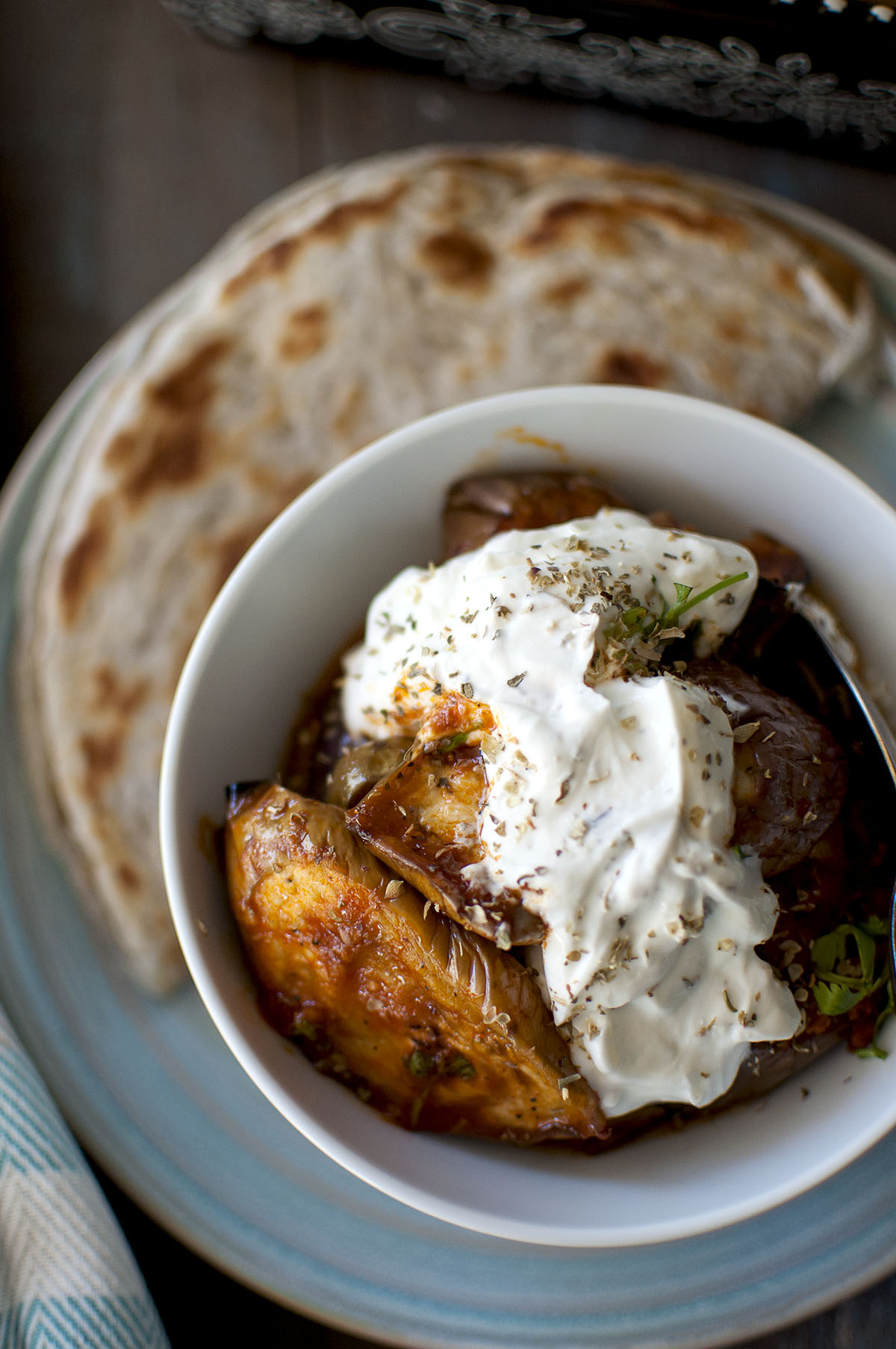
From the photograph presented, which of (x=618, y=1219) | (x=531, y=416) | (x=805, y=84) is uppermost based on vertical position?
(x=805, y=84)

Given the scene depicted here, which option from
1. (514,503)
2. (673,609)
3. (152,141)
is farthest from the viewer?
(152,141)

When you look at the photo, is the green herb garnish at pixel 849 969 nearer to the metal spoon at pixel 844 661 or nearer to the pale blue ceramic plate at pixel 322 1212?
the metal spoon at pixel 844 661

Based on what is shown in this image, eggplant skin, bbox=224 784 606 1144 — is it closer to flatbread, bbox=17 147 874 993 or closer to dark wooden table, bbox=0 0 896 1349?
flatbread, bbox=17 147 874 993

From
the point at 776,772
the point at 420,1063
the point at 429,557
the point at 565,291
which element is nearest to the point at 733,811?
the point at 776,772

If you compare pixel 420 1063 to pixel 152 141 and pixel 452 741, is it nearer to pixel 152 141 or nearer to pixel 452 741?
pixel 452 741

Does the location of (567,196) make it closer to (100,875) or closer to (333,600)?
(333,600)

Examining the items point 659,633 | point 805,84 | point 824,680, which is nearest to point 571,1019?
point 659,633

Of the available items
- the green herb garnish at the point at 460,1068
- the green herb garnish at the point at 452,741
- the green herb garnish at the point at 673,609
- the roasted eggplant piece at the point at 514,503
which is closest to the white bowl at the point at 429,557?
the roasted eggplant piece at the point at 514,503
